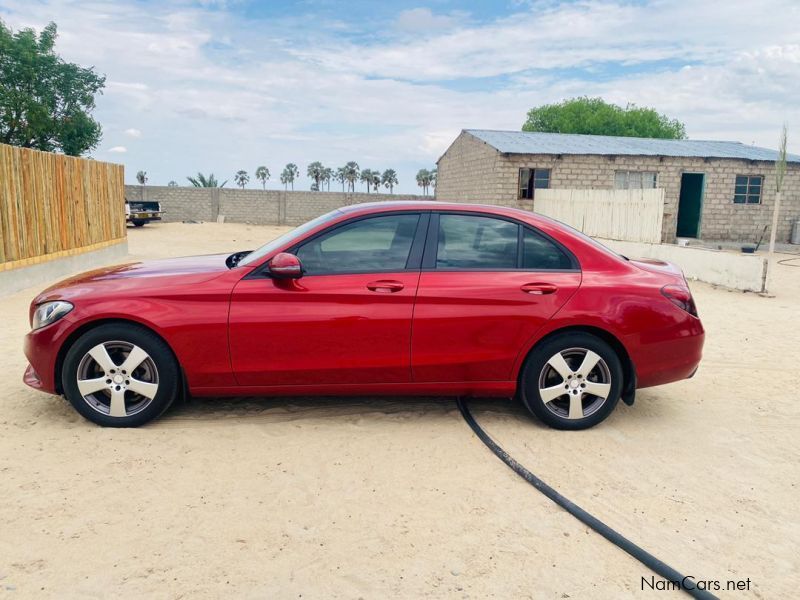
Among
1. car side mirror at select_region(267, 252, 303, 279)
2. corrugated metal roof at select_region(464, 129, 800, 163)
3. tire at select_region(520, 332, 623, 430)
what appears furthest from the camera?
corrugated metal roof at select_region(464, 129, 800, 163)

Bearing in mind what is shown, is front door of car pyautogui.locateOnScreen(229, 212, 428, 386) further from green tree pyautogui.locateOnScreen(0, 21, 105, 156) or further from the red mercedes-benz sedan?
green tree pyautogui.locateOnScreen(0, 21, 105, 156)

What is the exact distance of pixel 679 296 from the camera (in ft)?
15.6

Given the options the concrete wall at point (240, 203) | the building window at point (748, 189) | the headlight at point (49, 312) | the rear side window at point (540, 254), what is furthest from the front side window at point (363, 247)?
the concrete wall at point (240, 203)

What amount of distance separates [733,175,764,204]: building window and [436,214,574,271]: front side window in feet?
76.5

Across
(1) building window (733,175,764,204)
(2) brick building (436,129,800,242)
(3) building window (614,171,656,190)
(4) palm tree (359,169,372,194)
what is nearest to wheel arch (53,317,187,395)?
(2) brick building (436,129,800,242)

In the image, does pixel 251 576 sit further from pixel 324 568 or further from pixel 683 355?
pixel 683 355

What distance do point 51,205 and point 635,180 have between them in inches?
777

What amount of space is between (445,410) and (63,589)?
300cm

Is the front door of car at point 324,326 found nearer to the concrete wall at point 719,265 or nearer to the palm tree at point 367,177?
the concrete wall at point 719,265

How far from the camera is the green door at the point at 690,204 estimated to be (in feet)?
82.8

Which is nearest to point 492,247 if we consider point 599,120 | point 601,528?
point 601,528

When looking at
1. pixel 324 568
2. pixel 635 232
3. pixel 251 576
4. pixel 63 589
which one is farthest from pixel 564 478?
pixel 635 232

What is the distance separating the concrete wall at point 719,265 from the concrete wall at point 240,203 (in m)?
22.9

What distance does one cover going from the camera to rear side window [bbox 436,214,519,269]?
4.71 metres
